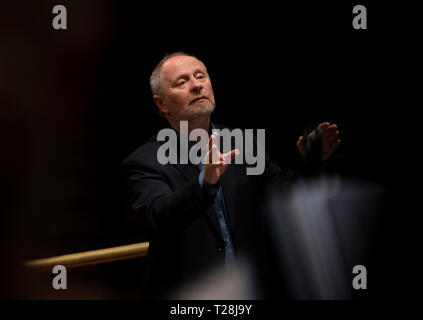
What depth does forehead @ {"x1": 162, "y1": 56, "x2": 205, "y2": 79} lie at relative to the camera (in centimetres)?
142

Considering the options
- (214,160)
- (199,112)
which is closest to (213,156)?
(214,160)

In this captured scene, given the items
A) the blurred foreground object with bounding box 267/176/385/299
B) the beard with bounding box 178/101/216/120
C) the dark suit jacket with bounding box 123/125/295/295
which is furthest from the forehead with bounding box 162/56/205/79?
the blurred foreground object with bounding box 267/176/385/299

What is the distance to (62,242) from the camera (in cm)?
181

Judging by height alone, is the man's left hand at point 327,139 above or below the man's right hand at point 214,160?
above

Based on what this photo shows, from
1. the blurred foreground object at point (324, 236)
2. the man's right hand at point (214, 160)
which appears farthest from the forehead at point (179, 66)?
the blurred foreground object at point (324, 236)

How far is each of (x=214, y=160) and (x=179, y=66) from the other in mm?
382

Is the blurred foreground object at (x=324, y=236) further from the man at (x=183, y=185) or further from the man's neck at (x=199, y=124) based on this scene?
the man's neck at (x=199, y=124)

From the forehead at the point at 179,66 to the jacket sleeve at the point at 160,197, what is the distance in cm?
27

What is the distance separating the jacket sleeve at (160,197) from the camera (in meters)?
1.21

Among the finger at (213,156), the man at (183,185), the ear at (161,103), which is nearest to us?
the finger at (213,156)

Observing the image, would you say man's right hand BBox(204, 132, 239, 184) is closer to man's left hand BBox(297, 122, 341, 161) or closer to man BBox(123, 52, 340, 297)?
man BBox(123, 52, 340, 297)

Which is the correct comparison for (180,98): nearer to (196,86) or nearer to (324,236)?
(196,86)

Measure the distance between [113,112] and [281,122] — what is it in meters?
0.62

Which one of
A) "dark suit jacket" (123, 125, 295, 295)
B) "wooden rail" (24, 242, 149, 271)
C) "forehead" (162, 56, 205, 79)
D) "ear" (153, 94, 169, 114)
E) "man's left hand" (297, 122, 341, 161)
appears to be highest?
"forehead" (162, 56, 205, 79)
